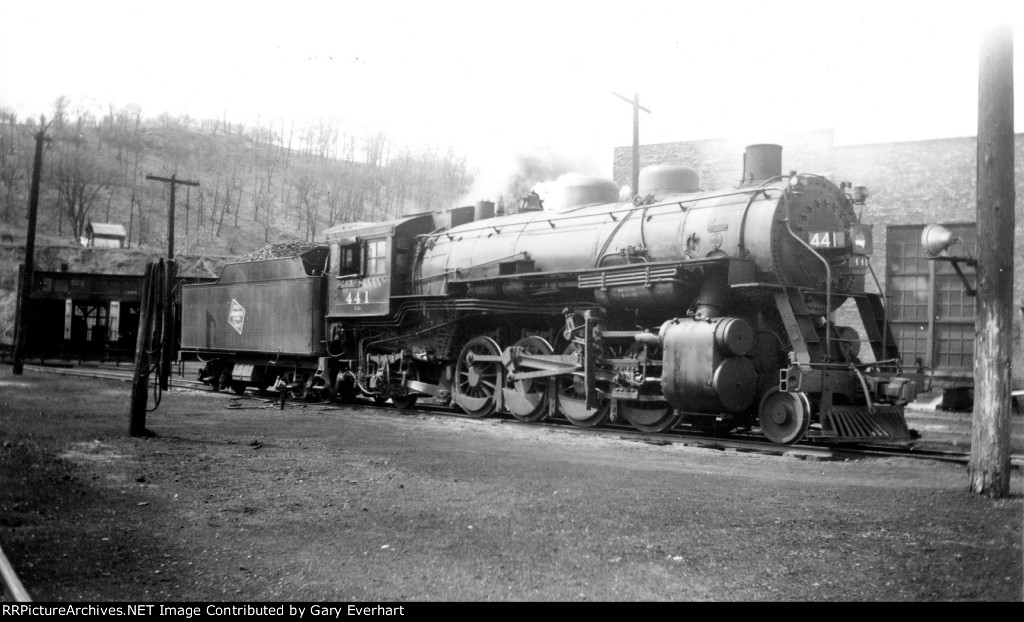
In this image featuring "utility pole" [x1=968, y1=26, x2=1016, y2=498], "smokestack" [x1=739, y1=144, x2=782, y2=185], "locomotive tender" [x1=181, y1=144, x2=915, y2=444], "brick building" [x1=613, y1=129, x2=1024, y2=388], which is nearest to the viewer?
"utility pole" [x1=968, y1=26, x2=1016, y2=498]

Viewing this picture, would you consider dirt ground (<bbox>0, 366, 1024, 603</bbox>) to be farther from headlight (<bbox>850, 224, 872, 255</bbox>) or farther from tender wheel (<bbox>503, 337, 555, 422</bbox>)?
headlight (<bbox>850, 224, 872, 255</bbox>)

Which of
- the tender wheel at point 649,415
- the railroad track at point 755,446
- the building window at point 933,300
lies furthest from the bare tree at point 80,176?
the building window at point 933,300

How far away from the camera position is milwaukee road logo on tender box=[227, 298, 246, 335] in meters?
18.4

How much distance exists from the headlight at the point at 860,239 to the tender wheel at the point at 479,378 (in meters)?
5.60

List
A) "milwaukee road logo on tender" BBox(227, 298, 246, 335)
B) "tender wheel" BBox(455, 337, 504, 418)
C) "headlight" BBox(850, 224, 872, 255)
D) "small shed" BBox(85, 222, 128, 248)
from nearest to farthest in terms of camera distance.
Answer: "headlight" BBox(850, 224, 872, 255)
"tender wheel" BBox(455, 337, 504, 418)
"milwaukee road logo on tender" BBox(227, 298, 246, 335)
"small shed" BBox(85, 222, 128, 248)

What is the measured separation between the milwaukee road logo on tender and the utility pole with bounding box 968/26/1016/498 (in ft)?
50.5

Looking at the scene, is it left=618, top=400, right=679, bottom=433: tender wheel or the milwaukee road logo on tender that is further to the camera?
the milwaukee road logo on tender

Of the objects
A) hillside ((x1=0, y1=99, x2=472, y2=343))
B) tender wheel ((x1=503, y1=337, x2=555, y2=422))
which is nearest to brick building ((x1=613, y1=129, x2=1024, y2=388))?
tender wheel ((x1=503, y1=337, x2=555, y2=422))

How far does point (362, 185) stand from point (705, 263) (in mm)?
53735

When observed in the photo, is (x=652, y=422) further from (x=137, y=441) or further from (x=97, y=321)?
(x=97, y=321)

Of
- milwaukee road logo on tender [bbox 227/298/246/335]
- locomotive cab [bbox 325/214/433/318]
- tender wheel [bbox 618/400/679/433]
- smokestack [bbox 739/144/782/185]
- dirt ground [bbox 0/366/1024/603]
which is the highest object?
smokestack [bbox 739/144/782/185]

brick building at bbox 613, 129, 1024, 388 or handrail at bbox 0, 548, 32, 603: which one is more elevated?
brick building at bbox 613, 129, 1024, 388

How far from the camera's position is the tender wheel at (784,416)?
9.63m

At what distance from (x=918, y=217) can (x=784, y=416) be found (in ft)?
39.8
